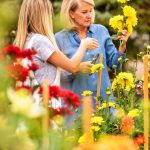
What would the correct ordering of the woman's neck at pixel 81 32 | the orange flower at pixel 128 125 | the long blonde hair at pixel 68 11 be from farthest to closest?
the woman's neck at pixel 81 32 → the long blonde hair at pixel 68 11 → the orange flower at pixel 128 125

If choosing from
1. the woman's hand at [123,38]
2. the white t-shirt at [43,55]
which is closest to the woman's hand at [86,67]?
the white t-shirt at [43,55]

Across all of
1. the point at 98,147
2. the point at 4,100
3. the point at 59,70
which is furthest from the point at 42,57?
the point at 98,147

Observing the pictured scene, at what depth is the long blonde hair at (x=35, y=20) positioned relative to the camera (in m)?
3.89

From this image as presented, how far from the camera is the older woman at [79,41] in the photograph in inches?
168

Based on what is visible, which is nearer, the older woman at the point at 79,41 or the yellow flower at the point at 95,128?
the yellow flower at the point at 95,128

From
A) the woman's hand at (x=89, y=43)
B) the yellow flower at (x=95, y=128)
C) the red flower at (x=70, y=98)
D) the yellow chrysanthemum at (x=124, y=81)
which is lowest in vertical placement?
the yellow flower at (x=95, y=128)

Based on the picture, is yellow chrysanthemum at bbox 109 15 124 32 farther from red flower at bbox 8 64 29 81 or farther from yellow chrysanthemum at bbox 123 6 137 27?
red flower at bbox 8 64 29 81

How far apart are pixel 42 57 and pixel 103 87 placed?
623mm

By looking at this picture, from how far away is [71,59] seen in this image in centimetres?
396

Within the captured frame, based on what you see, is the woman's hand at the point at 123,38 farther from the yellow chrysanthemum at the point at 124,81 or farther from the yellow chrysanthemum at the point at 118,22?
the yellow chrysanthemum at the point at 124,81

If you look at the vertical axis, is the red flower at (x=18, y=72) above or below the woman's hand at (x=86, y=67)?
below

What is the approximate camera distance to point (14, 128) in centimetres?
150

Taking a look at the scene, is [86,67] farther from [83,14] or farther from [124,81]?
[83,14]

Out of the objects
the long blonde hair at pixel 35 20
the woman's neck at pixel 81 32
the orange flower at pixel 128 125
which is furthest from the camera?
the woman's neck at pixel 81 32
